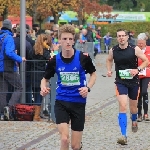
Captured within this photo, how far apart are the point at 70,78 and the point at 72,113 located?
480mm

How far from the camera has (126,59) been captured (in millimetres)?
10688

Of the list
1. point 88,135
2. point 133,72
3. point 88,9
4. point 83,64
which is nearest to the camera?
point 83,64

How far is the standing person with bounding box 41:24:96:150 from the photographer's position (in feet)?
25.3

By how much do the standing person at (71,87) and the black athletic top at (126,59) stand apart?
2.86 meters

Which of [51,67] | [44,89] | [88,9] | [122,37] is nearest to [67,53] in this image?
[51,67]

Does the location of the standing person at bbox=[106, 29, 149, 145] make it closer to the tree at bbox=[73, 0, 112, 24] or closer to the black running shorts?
the black running shorts

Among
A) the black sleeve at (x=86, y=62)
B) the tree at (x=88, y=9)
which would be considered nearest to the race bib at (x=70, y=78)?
the black sleeve at (x=86, y=62)

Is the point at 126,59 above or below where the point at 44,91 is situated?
above

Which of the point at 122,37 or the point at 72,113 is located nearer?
the point at 72,113

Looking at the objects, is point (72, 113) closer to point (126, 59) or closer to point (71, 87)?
point (71, 87)

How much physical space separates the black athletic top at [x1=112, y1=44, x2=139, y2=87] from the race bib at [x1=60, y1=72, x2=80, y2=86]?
2.94m

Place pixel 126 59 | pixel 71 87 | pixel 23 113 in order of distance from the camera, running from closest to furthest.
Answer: pixel 71 87
pixel 126 59
pixel 23 113

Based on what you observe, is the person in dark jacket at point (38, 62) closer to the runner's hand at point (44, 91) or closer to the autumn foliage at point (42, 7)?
the runner's hand at point (44, 91)

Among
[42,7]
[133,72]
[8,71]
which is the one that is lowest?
[8,71]
